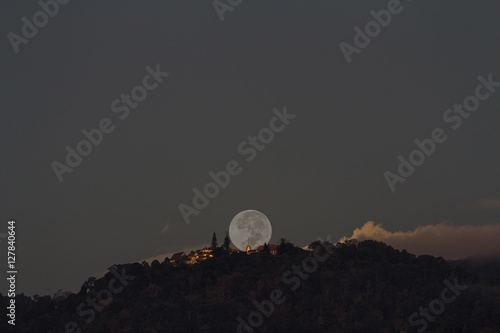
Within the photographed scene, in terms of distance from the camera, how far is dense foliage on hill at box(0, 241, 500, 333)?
466ft

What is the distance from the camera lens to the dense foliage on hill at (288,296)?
466ft

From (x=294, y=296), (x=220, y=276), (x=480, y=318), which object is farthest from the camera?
(x=220, y=276)

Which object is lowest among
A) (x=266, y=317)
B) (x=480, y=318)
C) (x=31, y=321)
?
(x=480, y=318)

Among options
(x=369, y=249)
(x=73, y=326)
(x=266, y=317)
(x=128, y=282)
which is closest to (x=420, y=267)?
(x=369, y=249)

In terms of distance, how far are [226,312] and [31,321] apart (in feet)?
156

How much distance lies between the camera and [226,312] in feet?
495

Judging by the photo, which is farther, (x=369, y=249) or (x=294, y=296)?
(x=369, y=249)

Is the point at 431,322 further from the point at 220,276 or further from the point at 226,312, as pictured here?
the point at 220,276

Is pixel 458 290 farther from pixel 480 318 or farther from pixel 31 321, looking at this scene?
pixel 31 321

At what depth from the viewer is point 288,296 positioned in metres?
160

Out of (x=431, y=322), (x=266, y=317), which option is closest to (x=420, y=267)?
(x=431, y=322)

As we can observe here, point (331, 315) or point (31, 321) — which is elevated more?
point (31, 321)

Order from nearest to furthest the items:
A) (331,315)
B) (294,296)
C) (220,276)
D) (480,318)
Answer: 1. (480,318)
2. (331,315)
3. (294,296)
4. (220,276)

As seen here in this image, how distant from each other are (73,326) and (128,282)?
73.9 ft
